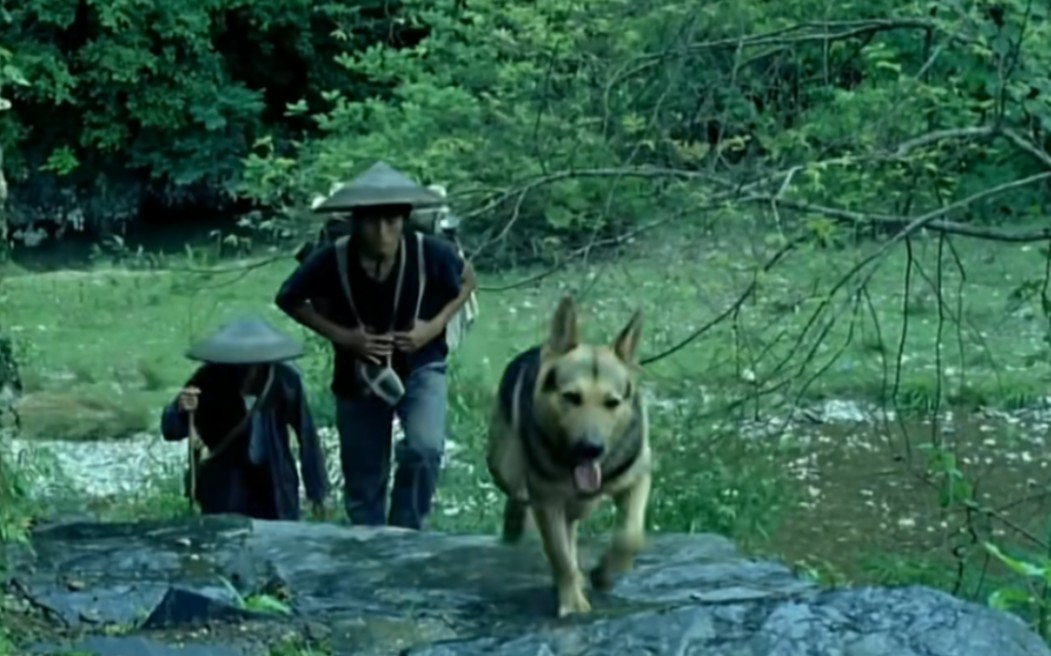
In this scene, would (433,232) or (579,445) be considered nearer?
(579,445)

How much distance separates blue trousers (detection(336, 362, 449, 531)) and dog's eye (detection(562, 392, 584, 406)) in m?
2.15

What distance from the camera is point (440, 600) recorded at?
6957mm

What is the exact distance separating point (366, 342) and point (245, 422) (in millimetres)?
961

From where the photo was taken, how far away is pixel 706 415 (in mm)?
10086

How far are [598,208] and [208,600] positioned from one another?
14.7 feet

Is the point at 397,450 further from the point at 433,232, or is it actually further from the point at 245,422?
the point at 433,232

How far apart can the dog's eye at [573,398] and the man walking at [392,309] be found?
2.06 metres

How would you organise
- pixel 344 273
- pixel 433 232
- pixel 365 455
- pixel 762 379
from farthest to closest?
1. pixel 762 379
2. pixel 365 455
3. pixel 433 232
4. pixel 344 273

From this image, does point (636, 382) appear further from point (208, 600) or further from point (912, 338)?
point (912, 338)

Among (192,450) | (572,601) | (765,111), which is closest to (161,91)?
(192,450)

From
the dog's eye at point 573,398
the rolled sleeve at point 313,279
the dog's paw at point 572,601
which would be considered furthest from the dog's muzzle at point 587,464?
the rolled sleeve at point 313,279

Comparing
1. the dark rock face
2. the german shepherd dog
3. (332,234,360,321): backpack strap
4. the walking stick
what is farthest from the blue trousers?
the german shepherd dog

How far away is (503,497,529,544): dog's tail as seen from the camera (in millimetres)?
7789

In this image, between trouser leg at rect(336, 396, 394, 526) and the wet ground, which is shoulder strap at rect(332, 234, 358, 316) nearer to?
trouser leg at rect(336, 396, 394, 526)
